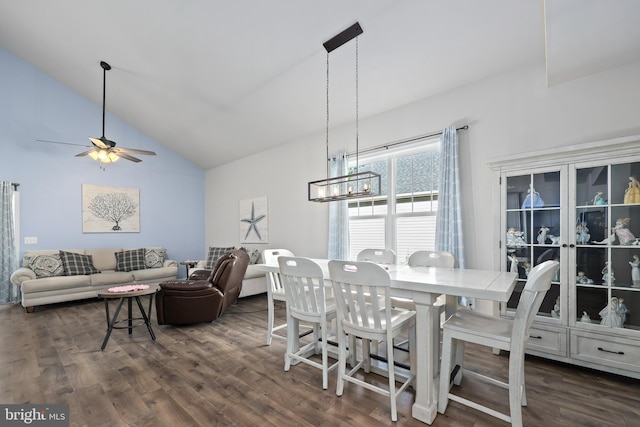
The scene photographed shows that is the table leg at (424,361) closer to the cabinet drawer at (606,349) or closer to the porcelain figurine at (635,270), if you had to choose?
the cabinet drawer at (606,349)

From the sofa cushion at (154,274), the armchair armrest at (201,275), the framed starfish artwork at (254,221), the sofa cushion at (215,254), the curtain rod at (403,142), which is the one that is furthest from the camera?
the sofa cushion at (215,254)

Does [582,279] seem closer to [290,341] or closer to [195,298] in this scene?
[290,341]

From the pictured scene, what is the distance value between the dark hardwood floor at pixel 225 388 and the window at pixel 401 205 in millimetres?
1494

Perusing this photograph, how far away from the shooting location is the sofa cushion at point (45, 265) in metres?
4.93

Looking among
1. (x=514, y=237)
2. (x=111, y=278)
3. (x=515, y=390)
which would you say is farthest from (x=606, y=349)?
(x=111, y=278)

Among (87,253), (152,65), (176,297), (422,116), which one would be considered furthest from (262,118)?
(87,253)

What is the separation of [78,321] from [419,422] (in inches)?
178

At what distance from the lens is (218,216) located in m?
7.10

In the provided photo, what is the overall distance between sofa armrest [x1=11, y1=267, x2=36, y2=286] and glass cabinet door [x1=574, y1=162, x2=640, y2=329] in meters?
7.22

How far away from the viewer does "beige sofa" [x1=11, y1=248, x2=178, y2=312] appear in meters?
4.50

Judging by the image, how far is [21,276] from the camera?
15.1ft

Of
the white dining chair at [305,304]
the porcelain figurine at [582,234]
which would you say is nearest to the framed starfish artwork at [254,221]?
the white dining chair at [305,304]

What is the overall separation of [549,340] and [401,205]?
6.92ft

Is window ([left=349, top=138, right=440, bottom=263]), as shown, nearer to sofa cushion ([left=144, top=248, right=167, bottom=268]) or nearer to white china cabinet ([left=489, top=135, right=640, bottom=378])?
white china cabinet ([left=489, top=135, right=640, bottom=378])
